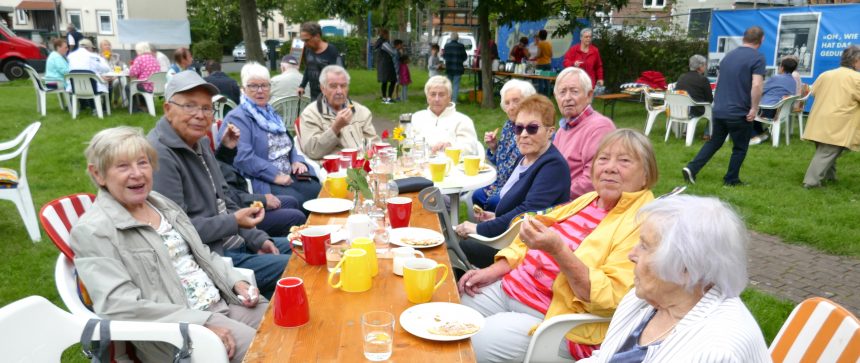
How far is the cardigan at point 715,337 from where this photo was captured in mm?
1422

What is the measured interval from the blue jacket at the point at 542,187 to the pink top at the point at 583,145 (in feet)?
1.53

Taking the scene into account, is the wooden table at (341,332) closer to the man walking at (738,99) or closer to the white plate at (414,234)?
the white plate at (414,234)

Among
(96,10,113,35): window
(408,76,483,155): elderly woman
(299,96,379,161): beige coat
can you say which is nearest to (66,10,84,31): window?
(96,10,113,35): window

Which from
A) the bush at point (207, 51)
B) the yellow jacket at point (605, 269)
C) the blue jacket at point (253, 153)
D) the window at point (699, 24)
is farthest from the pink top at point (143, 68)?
the bush at point (207, 51)

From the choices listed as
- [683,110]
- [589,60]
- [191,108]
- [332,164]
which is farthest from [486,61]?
[191,108]

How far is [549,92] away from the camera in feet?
49.4

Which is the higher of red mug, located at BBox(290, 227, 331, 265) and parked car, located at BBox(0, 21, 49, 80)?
parked car, located at BBox(0, 21, 49, 80)

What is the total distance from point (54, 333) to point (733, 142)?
732cm

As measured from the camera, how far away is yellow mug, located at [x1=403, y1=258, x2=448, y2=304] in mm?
2020

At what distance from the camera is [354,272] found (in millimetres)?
2100

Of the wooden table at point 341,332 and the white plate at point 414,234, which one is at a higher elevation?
the white plate at point 414,234

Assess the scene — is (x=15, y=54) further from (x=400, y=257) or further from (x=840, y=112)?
(x=840, y=112)

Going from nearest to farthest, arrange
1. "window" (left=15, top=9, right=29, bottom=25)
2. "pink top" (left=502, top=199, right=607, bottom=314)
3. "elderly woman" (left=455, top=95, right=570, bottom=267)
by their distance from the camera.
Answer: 1. "pink top" (left=502, top=199, right=607, bottom=314)
2. "elderly woman" (left=455, top=95, right=570, bottom=267)
3. "window" (left=15, top=9, right=29, bottom=25)

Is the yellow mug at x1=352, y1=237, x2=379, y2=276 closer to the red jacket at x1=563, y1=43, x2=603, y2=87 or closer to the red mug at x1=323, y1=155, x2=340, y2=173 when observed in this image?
the red mug at x1=323, y1=155, x2=340, y2=173
